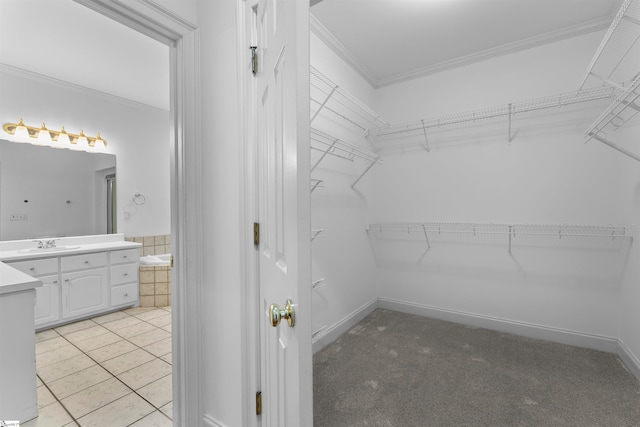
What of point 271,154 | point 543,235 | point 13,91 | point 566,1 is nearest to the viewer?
point 271,154

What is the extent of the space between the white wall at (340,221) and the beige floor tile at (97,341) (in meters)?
1.86

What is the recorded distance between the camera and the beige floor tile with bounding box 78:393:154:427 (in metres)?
1.57

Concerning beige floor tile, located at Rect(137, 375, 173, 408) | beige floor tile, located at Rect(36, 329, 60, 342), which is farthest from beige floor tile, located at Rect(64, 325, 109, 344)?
beige floor tile, located at Rect(137, 375, 173, 408)

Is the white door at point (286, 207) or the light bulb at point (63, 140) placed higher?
the light bulb at point (63, 140)

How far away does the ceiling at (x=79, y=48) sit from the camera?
82.4 inches

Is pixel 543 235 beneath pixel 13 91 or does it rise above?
beneath

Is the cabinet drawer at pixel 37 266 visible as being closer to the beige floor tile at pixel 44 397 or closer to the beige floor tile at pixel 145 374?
the beige floor tile at pixel 44 397

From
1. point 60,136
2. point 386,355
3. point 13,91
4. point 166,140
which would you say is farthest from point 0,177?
point 386,355

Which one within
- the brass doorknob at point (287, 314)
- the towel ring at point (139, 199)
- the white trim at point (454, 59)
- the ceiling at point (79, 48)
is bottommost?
the brass doorknob at point (287, 314)

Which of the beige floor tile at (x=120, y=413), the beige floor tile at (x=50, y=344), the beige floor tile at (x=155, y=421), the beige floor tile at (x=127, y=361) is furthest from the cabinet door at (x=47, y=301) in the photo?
the beige floor tile at (x=155, y=421)

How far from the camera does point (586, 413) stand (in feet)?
5.10

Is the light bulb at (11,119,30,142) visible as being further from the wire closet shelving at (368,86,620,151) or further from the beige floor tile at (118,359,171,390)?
the wire closet shelving at (368,86,620,151)

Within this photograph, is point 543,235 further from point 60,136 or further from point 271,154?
point 60,136

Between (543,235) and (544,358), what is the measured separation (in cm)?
96
